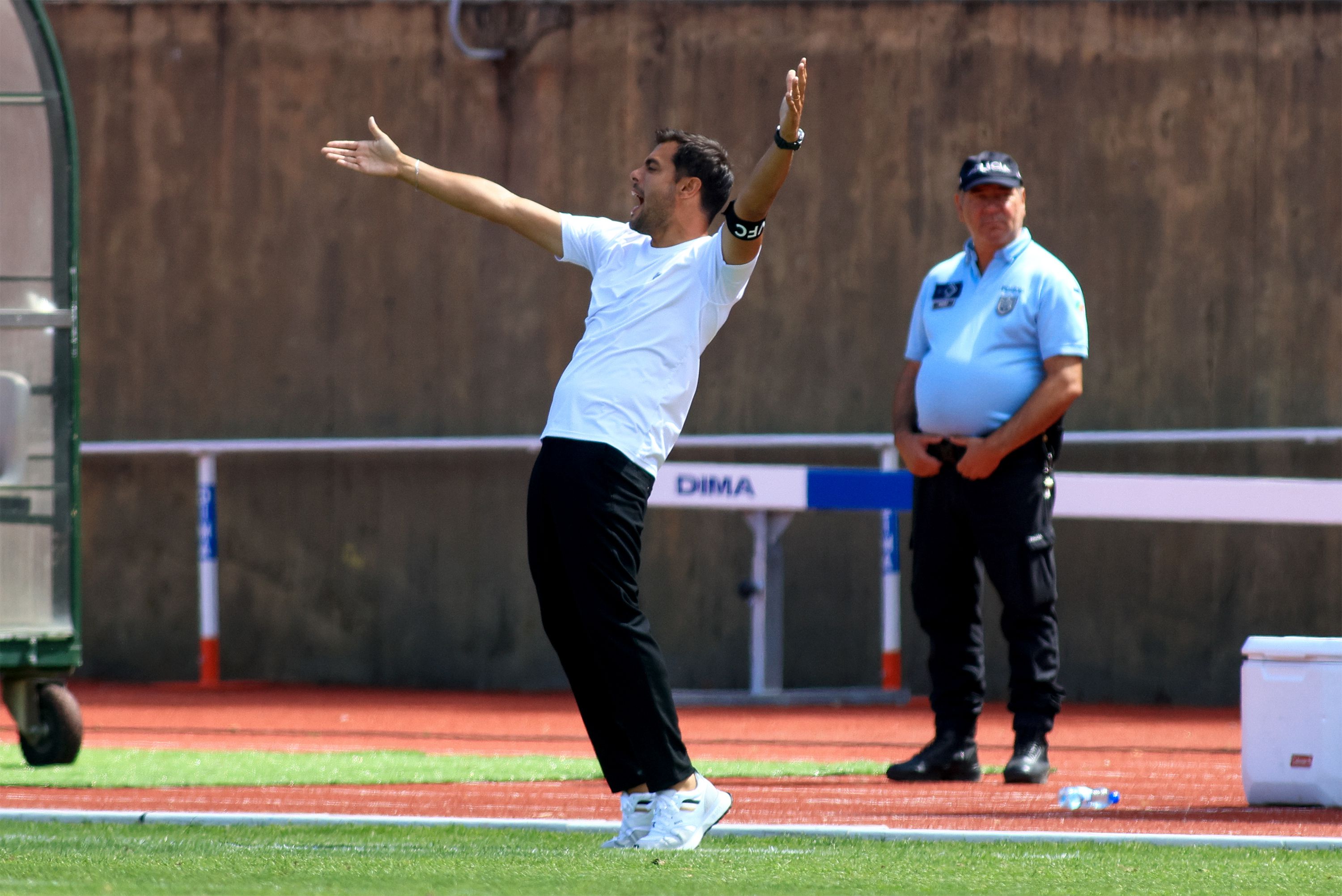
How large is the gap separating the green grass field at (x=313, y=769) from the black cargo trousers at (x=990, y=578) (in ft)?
1.44

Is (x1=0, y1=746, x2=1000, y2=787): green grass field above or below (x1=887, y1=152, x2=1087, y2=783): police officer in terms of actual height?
below

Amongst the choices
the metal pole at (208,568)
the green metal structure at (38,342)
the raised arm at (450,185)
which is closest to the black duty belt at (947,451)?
the raised arm at (450,185)

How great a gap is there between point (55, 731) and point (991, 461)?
306 centimetres

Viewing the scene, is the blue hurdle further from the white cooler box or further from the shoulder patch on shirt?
the white cooler box

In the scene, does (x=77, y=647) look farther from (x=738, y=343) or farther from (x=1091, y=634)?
(x=1091, y=634)

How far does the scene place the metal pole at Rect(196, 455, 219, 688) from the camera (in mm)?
9727

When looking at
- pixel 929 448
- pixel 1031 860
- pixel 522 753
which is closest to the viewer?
pixel 1031 860

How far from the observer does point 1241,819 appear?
16.4ft

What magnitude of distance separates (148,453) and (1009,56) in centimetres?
484

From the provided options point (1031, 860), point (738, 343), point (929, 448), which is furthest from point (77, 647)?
point (738, 343)

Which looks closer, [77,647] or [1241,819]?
[1241,819]

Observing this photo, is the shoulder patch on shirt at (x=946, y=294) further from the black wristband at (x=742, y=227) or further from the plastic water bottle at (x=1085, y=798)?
the black wristband at (x=742, y=227)

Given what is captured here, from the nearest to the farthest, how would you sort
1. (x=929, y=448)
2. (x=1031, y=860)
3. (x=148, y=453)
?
1. (x=1031, y=860)
2. (x=929, y=448)
3. (x=148, y=453)

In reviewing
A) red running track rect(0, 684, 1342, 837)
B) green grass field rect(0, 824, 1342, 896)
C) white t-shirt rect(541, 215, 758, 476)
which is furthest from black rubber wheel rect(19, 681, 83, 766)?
white t-shirt rect(541, 215, 758, 476)
